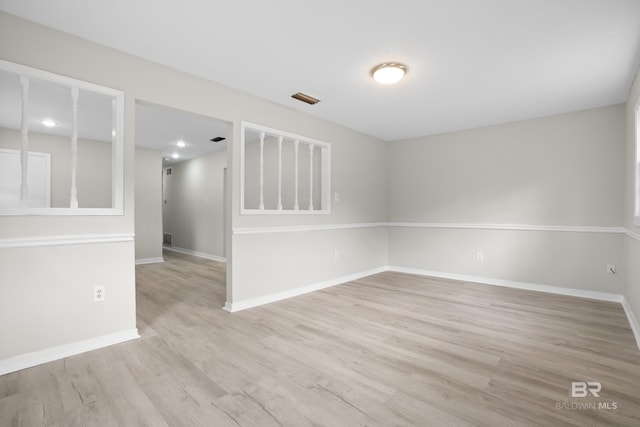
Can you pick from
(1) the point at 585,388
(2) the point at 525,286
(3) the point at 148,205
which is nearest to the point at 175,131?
(3) the point at 148,205

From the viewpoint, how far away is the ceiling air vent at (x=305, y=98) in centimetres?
335

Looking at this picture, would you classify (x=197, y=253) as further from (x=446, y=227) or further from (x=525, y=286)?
(x=525, y=286)

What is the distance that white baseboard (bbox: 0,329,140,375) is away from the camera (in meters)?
1.96

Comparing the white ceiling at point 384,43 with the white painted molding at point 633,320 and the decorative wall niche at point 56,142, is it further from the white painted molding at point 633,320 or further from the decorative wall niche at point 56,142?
the white painted molding at point 633,320

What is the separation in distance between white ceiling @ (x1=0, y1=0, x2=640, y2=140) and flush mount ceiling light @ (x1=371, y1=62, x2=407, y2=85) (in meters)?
0.07

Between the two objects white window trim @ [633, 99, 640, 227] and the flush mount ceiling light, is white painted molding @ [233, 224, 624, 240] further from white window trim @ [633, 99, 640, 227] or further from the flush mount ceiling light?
the flush mount ceiling light

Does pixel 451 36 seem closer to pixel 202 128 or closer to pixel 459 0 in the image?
pixel 459 0

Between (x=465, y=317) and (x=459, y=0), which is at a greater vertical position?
(x=459, y=0)

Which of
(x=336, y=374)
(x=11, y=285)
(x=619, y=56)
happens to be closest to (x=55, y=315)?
(x=11, y=285)

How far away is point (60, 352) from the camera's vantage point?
2.14 m

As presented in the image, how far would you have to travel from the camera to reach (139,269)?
5.46 m

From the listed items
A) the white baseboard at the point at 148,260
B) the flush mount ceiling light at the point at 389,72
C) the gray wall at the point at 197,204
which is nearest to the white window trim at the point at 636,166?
the flush mount ceiling light at the point at 389,72

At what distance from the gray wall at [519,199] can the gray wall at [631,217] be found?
0.28 metres

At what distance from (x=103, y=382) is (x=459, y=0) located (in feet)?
10.6
